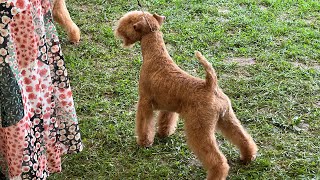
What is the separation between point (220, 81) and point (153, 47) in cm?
98

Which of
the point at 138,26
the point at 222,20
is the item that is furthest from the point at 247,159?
the point at 222,20

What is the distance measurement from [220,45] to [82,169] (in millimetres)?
1760

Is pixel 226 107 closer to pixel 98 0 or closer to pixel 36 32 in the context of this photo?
pixel 36 32

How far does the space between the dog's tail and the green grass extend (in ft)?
1.86

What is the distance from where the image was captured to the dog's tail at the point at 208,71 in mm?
2291

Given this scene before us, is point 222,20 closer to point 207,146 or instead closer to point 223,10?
point 223,10

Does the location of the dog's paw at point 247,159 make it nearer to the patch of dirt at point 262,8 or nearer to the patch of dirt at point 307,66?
the patch of dirt at point 307,66

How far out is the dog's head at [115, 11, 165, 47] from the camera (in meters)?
2.57

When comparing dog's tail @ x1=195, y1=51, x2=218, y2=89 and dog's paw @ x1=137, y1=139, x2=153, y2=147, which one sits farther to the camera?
dog's paw @ x1=137, y1=139, x2=153, y2=147

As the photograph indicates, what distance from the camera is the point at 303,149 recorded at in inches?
108

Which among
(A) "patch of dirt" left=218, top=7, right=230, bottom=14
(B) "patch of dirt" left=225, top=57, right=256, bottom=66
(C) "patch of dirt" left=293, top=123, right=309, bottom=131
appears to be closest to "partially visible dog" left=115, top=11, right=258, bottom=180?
(C) "patch of dirt" left=293, top=123, right=309, bottom=131

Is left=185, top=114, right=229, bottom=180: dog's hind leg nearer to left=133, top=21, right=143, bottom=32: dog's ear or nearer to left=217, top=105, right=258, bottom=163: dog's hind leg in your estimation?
left=217, top=105, right=258, bottom=163: dog's hind leg

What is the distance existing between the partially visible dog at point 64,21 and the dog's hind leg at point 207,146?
1856 millimetres

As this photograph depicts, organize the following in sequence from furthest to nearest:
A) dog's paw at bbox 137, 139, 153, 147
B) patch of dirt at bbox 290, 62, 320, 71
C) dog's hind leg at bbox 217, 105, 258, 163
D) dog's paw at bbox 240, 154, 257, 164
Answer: patch of dirt at bbox 290, 62, 320, 71 → dog's paw at bbox 137, 139, 153, 147 → dog's paw at bbox 240, 154, 257, 164 → dog's hind leg at bbox 217, 105, 258, 163
